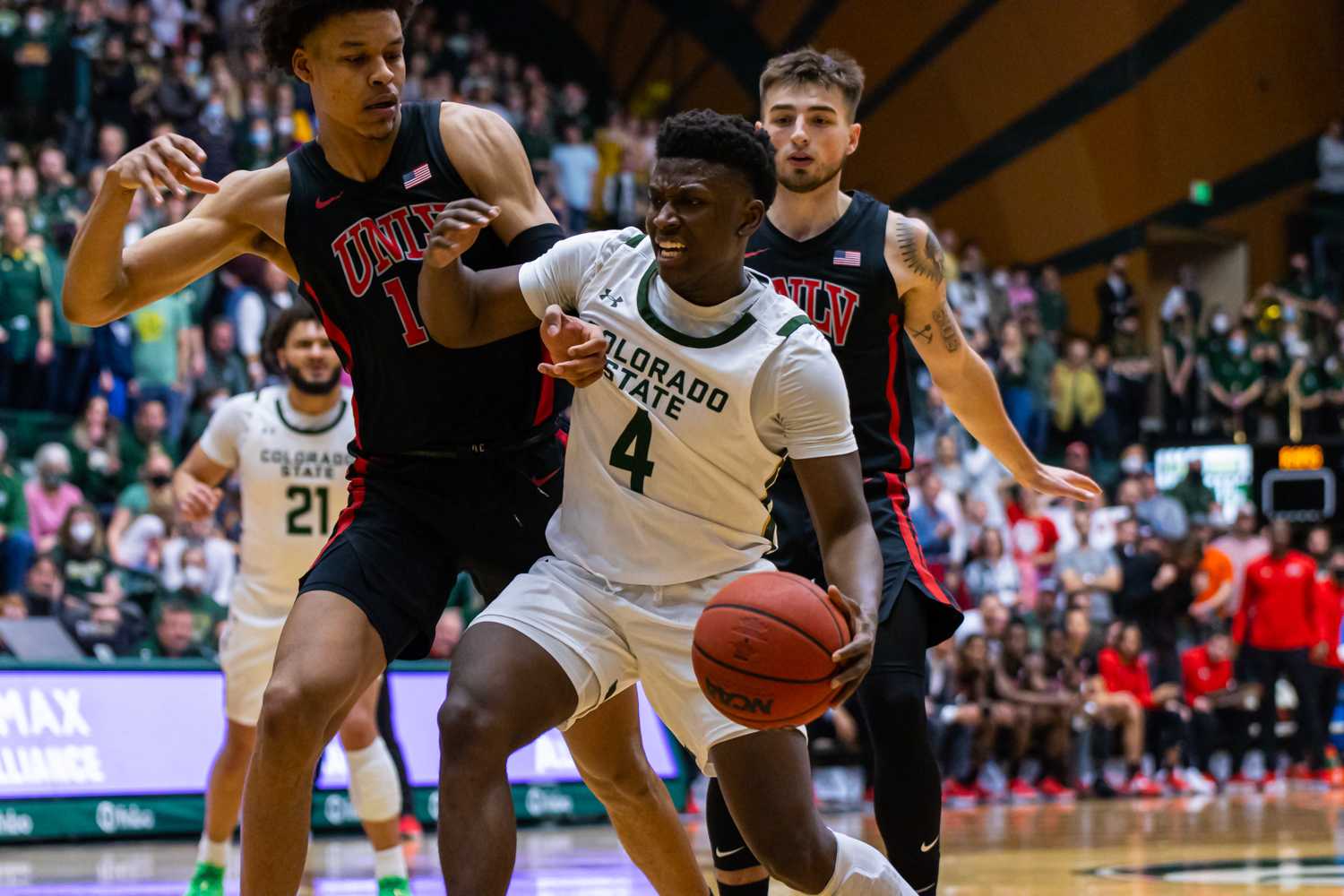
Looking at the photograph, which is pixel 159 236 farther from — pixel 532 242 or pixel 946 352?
pixel 946 352

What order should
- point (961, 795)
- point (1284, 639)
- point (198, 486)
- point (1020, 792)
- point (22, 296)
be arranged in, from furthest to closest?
point (1284, 639), point (1020, 792), point (961, 795), point (22, 296), point (198, 486)

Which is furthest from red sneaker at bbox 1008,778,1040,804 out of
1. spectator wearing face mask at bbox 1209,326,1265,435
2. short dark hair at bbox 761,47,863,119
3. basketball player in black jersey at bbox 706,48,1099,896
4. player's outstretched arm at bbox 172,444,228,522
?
short dark hair at bbox 761,47,863,119

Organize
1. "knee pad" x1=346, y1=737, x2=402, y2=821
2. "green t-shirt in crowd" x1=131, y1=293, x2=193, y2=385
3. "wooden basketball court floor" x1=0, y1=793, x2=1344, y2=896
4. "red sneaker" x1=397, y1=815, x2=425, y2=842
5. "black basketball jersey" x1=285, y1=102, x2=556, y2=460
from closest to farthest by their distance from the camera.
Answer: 1. "black basketball jersey" x1=285, y1=102, x2=556, y2=460
2. "knee pad" x1=346, y1=737, x2=402, y2=821
3. "wooden basketball court floor" x1=0, y1=793, x2=1344, y2=896
4. "red sneaker" x1=397, y1=815, x2=425, y2=842
5. "green t-shirt in crowd" x1=131, y1=293, x2=193, y2=385

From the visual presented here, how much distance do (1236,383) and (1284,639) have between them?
6.06m

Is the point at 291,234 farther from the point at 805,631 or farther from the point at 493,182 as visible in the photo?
the point at 805,631

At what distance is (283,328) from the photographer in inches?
291

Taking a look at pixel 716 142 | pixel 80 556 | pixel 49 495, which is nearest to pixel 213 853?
pixel 716 142

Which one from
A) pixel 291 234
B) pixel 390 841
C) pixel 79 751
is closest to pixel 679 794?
pixel 79 751

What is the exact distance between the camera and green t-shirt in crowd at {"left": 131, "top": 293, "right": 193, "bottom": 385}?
13539mm

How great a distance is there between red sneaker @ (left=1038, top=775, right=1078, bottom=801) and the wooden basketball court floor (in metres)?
1.84

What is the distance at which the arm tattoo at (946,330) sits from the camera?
550 centimetres

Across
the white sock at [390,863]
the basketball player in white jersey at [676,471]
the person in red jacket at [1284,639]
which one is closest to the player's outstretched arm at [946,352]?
the basketball player in white jersey at [676,471]

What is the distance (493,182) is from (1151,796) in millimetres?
11670

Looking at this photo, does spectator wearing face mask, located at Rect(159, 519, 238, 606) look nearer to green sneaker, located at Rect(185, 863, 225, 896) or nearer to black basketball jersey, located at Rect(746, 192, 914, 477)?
green sneaker, located at Rect(185, 863, 225, 896)
